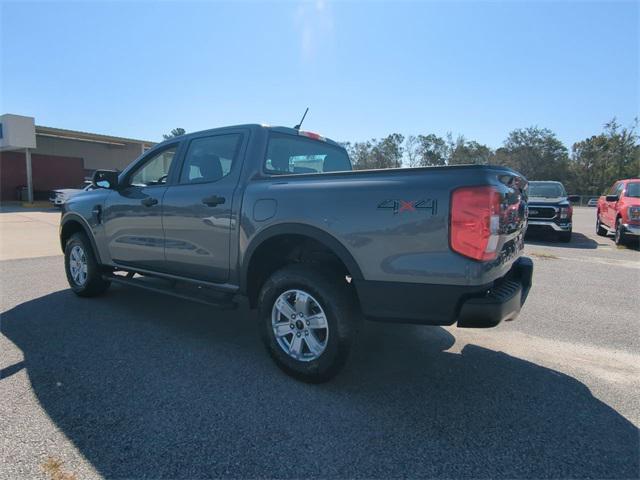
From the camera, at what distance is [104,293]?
5.32 m

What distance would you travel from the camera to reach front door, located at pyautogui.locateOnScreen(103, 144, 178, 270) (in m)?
4.07

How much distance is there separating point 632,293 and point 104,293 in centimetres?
726

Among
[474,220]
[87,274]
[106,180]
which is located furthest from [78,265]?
[474,220]

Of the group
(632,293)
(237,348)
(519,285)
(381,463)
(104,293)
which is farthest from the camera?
(632,293)

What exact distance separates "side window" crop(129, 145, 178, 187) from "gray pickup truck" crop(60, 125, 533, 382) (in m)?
0.02

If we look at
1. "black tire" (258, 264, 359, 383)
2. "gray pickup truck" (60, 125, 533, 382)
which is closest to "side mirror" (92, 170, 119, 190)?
"gray pickup truck" (60, 125, 533, 382)

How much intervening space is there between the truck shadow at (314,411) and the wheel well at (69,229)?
1696mm

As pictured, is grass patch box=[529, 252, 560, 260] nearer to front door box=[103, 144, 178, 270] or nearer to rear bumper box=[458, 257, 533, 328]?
rear bumper box=[458, 257, 533, 328]

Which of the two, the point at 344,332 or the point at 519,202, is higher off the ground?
the point at 519,202

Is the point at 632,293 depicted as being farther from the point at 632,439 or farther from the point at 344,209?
the point at 344,209

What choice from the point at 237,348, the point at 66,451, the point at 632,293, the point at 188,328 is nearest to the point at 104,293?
the point at 188,328

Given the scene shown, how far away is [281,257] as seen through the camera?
3398mm

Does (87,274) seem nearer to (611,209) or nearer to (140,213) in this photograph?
(140,213)

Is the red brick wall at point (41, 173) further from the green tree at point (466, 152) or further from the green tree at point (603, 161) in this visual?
the green tree at point (603, 161)
